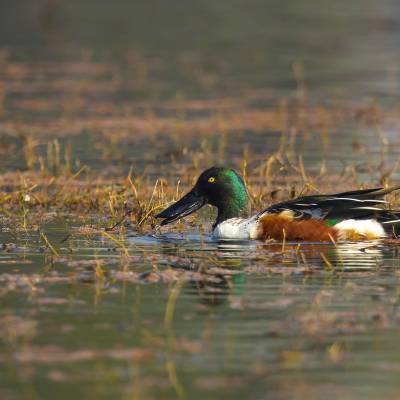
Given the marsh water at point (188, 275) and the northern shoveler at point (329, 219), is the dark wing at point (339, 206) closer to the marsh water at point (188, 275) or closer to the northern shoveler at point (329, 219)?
the northern shoveler at point (329, 219)

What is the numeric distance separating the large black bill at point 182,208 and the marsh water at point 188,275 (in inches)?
6.2

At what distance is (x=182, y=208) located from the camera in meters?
10.3

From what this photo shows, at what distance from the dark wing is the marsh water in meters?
0.24

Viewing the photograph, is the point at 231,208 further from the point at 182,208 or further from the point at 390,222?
the point at 390,222

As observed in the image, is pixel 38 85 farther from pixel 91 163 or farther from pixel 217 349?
pixel 217 349

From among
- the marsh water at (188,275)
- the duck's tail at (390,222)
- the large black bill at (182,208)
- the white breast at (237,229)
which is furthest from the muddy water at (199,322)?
the large black bill at (182,208)

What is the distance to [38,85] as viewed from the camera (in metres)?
21.9

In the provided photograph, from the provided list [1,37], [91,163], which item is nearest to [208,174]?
[91,163]

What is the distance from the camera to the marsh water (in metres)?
5.95

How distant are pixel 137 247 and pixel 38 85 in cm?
1287

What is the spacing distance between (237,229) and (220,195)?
46 centimetres

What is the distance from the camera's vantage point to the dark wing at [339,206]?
964cm

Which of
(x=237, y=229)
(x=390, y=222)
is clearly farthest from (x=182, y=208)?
(x=390, y=222)

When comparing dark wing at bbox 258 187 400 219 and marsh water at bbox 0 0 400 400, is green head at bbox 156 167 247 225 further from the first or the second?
dark wing at bbox 258 187 400 219
